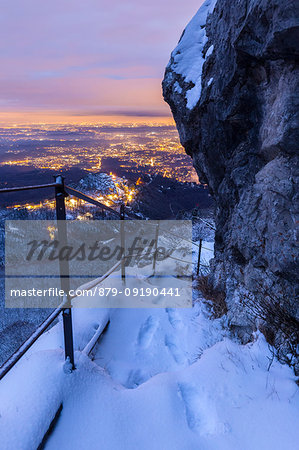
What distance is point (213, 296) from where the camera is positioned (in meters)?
5.71

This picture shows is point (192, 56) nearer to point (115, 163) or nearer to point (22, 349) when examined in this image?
point (22, 349)

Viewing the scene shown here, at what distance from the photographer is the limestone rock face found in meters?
3.52

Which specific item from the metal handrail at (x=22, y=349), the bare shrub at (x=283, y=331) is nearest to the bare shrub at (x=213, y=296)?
the bare shrub at (x=283, y=331)

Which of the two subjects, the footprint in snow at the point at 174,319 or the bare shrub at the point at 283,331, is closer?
the bare shrub at the point at 283,331

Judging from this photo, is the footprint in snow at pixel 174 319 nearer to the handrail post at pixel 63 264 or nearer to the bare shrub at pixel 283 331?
the bare shrub at pixel 283 331

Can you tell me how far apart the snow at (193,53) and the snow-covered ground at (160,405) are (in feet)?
22.1

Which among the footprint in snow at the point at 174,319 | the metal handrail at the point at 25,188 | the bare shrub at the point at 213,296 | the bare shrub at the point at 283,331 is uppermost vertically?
the metal handrail at the point at 25,188

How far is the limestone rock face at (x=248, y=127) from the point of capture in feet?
11.6

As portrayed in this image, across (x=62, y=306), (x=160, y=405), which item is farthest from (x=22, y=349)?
(x=160, y=405)

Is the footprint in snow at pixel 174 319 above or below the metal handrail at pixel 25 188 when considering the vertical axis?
below

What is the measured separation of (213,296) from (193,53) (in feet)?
23.5

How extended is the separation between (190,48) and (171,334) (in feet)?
Result: 26.7

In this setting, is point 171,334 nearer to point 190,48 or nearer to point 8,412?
point 8,412

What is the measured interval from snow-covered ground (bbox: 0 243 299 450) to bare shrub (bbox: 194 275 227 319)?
2015 mm
